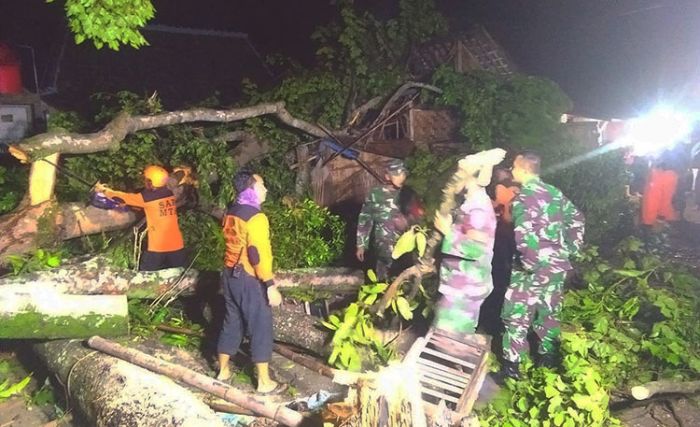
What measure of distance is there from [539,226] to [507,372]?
1.42 meters

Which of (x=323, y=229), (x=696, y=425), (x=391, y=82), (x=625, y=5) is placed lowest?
(x=696, y=425)

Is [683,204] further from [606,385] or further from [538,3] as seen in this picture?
[606,385]

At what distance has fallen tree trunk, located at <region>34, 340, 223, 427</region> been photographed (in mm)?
4258

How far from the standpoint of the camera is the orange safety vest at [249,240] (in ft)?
16.5

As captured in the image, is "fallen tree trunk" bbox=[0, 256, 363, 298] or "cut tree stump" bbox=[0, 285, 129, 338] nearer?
"cut tree stump" bbox=[0, 285, 129, 338]

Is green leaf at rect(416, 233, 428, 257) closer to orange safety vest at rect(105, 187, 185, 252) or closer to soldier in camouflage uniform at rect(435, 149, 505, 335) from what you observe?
soldier in camouflage uniform at rect(435, 149, 505, 335)

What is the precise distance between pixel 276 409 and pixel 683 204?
32.7 feet

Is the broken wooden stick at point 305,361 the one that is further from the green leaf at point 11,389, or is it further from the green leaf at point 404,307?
the green leaf at point 11,389

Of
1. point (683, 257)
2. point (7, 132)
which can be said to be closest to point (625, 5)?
point (683, 257)

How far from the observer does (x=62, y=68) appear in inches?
431

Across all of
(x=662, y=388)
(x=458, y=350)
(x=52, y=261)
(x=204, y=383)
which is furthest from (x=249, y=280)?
(x=662, y=388)

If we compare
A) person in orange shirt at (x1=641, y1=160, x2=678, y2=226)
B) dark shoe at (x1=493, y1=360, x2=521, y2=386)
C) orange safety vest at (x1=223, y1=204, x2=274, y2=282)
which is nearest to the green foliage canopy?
orange safety vest at (x1=223, y1=204, x2=274, y2=282)

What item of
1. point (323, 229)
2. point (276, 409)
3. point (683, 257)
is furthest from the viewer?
point (683, 257)

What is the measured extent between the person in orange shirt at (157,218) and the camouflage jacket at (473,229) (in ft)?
10.8
